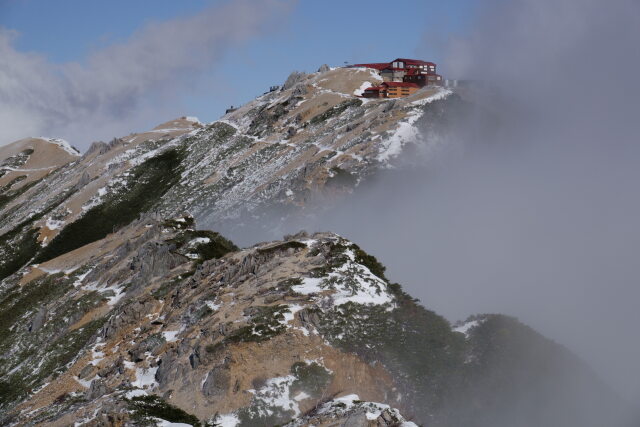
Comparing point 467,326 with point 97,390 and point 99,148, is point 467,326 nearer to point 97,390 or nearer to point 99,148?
point 97,390

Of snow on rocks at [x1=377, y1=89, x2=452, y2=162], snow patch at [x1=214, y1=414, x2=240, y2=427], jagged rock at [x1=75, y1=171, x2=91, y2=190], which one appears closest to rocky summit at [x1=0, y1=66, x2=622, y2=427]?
snow patch at [x1=214, y1=414, x2=240, y2=427]

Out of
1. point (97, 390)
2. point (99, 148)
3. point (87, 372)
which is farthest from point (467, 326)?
point (99, 148)

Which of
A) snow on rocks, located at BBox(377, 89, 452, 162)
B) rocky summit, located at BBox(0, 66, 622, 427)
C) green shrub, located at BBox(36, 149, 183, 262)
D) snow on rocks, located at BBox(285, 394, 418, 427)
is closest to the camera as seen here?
snow on rocks, located at BBox(285, 394, 418, 427)

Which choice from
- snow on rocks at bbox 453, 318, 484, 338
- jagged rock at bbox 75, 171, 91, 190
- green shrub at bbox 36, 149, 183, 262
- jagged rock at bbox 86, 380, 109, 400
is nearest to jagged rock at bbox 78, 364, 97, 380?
jagged rock at bbox 86, 380, 109, 400

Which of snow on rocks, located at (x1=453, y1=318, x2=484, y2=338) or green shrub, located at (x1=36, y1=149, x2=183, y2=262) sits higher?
green shrub, located at (x1=36, y1=149, x2=183, y2=262)

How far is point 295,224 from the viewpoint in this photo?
350ft

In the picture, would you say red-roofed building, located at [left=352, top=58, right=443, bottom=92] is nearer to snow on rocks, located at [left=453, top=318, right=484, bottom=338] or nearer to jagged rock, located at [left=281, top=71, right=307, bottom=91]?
jagged rock, located at [left=281, top=71, right=307, bottom=91]

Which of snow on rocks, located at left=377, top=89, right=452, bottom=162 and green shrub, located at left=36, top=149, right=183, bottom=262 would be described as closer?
snow on rocks, located at left=377, top=89, right=452, bottom=162

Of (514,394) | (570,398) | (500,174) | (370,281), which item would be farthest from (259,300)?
(500,174)

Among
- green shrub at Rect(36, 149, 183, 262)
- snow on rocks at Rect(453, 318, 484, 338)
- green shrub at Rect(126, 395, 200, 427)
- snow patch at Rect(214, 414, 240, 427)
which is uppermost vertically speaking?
green shrub at Rect(36, 149, 183, 262)

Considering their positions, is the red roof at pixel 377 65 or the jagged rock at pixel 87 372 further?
the red roof at pixel 377 65

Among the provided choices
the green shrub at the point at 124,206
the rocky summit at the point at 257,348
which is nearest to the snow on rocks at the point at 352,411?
the rocky summit at the point at 257,348

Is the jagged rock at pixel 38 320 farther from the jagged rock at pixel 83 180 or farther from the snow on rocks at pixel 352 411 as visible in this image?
the jagged rock at pixel 83 180

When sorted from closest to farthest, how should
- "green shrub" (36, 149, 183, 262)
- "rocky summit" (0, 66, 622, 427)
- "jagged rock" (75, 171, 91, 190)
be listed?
"rocky summit" (0, 66, 622, 427), "green shrub" (36, 149, 183, 262), "jagged rock" (75, 171, 91, 190)
